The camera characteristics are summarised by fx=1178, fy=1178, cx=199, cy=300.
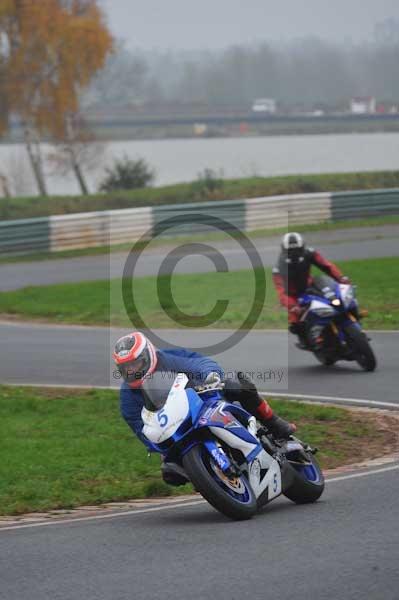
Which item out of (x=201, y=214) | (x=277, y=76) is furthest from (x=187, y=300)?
(x=277, y=76)

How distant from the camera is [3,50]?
4766 centimetres

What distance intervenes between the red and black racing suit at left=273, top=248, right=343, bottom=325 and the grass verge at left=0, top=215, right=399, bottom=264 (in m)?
15.0

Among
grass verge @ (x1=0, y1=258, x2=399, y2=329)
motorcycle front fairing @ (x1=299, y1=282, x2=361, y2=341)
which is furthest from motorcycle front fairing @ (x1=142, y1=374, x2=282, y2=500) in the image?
grass verge @ (x1=0, y1=258, x2=399, y2=329)

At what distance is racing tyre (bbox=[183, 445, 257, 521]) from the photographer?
7719 mm

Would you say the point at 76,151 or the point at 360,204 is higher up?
the point at 76,151

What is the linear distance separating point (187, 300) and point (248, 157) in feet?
133

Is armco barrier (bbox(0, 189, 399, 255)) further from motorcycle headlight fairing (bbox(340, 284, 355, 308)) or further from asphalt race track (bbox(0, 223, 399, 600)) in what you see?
asphalt race track (bbox(0, 223, 399, 600))

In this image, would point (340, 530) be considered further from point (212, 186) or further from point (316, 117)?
point (316, 117)

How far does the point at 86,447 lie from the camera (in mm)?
10867

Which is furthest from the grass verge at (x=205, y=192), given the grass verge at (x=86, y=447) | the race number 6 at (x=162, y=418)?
the race number 6 at (x=162, y=418)

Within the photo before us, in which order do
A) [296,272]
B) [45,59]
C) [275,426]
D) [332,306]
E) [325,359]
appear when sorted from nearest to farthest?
[275,426]
[332,306]
[296,272]
[325,359]
[45,59]

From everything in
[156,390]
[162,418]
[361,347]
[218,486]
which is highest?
[156,390]

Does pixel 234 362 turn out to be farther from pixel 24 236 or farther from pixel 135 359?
pixel 24 236

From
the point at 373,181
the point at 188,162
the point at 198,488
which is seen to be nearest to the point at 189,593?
the point at 198,488
